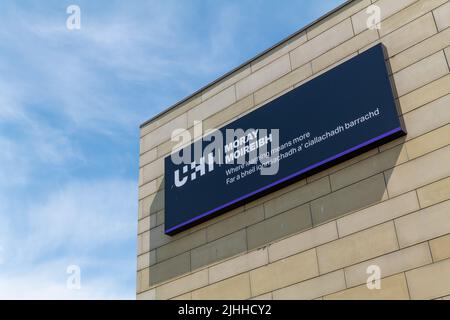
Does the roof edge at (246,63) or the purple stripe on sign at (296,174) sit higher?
the roof edge at (246,63)

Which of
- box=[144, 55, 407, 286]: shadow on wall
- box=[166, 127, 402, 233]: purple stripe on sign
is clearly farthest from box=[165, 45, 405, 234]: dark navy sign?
box=[144, 55, 407, 286]: shadow on wall

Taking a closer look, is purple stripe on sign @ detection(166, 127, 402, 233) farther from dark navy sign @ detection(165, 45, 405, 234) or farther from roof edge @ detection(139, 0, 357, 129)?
roof edge @ detection(139, 0, 357, 129)

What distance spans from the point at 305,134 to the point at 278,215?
6.72 ft

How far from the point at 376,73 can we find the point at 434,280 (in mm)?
4876

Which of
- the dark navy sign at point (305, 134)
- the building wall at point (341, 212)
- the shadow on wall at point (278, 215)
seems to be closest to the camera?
the building wall at point (341, 212)

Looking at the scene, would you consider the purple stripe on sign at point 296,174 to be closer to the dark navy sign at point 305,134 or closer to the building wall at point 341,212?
the dark navy sign at point 305,134

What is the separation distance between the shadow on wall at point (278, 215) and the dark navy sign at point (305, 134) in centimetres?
25

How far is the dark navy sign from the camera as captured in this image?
1300 cm

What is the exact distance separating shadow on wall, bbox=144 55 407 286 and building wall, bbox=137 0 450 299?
1.1 inches

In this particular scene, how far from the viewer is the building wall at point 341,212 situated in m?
11.5

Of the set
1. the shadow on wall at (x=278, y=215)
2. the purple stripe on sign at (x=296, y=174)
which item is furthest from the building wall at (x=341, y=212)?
the purple stripe on sign at (x=296, y=174)

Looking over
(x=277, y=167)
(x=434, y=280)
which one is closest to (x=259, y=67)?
(x=277, y=167)

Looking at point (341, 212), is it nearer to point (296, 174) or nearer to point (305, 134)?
point (296, 174)
